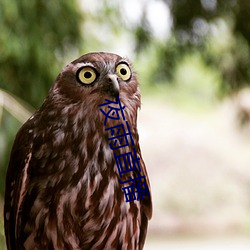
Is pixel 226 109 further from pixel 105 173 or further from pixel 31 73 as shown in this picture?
pixel 105 173

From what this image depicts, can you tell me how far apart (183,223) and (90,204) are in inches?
200

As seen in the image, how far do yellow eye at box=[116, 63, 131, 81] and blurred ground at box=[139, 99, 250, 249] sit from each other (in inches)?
183

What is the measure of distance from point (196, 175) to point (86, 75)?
505 cm

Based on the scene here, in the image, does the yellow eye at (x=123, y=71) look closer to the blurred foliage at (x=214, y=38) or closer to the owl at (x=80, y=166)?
the owl at (x=80, y=166)

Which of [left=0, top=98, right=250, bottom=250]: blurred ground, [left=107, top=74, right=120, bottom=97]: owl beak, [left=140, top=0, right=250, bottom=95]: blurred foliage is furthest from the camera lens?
[left=0, top=98, right=250, bottom=250]: blurred ground

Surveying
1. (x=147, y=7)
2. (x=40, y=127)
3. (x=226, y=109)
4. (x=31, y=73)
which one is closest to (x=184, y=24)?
(x=147, y=7)

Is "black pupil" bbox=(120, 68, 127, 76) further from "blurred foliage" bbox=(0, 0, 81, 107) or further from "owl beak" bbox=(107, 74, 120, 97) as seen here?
"blurred foliage" bbox=(0, 0, 81, 107)

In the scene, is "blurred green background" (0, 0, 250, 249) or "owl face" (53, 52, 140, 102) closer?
"owl face" (53, 52, 140, 102)

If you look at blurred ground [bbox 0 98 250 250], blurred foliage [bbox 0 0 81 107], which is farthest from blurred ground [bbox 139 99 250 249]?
blurred foliage [bbox 0 0 81 107]

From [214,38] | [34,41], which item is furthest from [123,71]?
[214,38]

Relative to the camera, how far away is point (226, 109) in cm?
594

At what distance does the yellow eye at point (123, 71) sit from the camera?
76 centimetres

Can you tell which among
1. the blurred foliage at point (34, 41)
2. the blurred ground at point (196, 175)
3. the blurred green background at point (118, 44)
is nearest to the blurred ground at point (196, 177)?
the blurred ground at point (196, 175)

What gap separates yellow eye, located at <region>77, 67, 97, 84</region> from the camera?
29.6 inches
